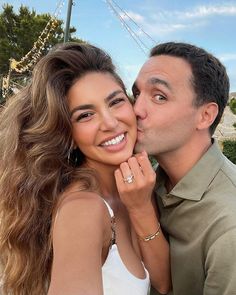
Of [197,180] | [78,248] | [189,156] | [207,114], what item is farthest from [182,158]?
[78,248]

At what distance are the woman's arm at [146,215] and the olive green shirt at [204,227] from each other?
0.25 ft

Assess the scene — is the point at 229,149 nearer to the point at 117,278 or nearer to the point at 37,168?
the point at 37,168

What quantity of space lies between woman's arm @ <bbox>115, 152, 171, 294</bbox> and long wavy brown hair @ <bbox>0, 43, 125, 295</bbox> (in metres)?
0.21

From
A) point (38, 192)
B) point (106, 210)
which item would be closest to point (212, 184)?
point (106, 210)

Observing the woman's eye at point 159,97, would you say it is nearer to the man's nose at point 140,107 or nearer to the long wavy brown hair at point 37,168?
the man's nose at point 140,107

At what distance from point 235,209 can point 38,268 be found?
114cm

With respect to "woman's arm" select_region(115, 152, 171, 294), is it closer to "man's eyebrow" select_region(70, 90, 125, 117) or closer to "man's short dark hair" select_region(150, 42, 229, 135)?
"man's eyebrow" select_region(70, 90, 125, 117)

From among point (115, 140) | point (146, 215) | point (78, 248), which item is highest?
point (115, 140)

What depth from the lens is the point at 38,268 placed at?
227 centimetres

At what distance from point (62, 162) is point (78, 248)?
826mm

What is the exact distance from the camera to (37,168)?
2.37 m

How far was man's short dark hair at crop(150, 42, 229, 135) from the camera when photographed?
9.12 ft

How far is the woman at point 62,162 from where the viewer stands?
2.18 metres

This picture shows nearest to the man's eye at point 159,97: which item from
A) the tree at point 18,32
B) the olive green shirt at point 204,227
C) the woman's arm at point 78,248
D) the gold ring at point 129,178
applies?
the olive green shirt at point 204,227
